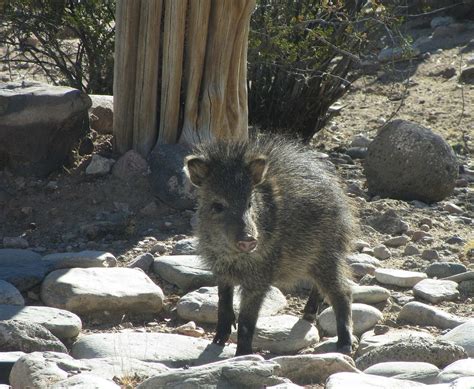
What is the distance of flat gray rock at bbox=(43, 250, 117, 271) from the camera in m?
6.08

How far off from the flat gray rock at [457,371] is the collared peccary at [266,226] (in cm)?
94

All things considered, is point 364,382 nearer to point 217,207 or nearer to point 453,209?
point 217,207

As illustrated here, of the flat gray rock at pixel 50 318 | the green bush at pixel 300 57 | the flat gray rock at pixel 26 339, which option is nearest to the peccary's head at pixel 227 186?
the flat gray rock at pixel 50 318

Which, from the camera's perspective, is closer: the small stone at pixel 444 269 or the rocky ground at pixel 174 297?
the rocky ground at pixel 174 297

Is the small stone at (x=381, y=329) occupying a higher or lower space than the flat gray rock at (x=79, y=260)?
lower

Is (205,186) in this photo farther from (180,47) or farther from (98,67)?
(98,67)

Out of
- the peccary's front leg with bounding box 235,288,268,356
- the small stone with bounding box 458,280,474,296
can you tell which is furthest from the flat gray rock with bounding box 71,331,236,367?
the small stone with bounding box 458,280,474,296

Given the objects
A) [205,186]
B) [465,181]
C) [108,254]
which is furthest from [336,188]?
[465,181]

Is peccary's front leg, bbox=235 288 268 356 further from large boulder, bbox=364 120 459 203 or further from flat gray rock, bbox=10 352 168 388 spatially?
large boulder, bbox=364 120 459 203

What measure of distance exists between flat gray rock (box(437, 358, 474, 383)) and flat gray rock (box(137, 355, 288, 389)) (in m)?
0.76

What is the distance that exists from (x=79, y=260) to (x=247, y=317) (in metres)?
1.42

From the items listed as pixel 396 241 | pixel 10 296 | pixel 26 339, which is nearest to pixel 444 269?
pixel 396 241

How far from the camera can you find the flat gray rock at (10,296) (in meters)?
5.49

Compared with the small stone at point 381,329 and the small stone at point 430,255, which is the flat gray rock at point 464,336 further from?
the small stone at point 430,255
